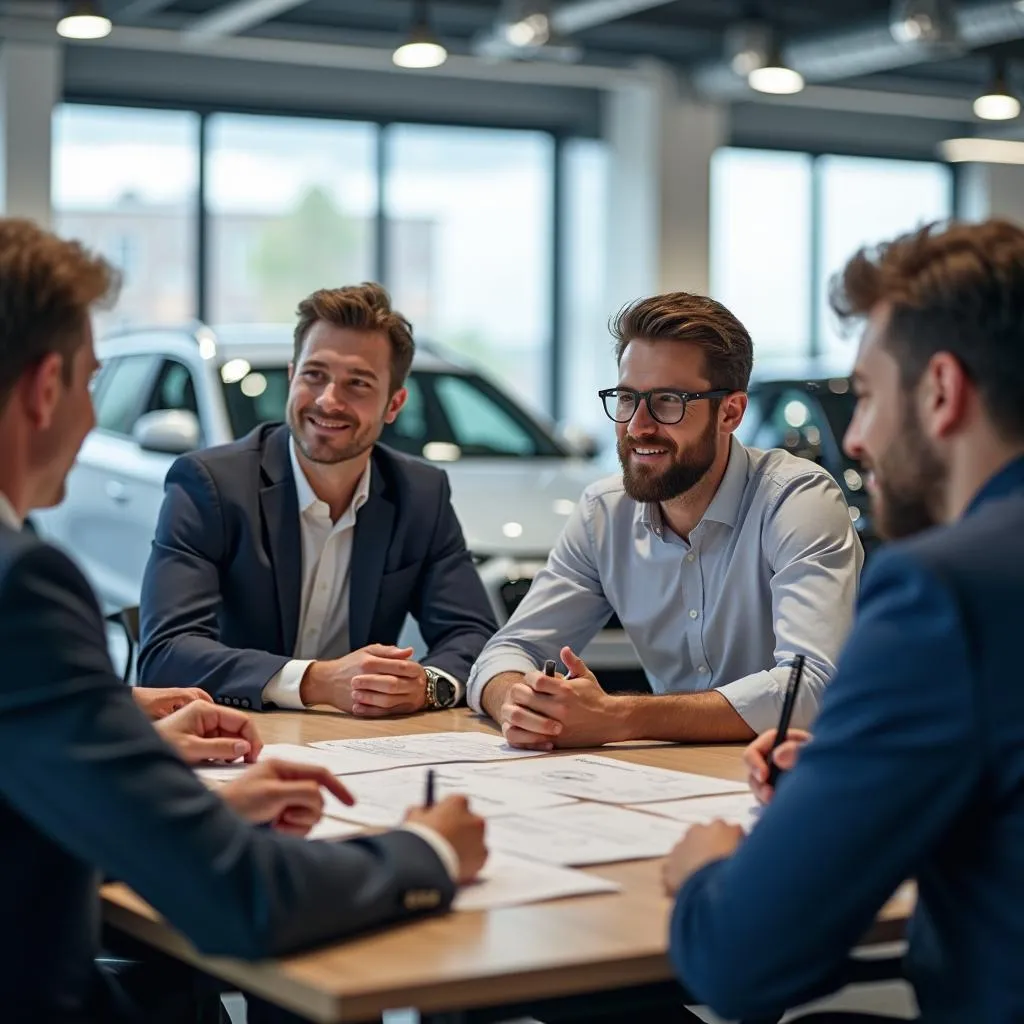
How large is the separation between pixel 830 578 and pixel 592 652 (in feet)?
8.42

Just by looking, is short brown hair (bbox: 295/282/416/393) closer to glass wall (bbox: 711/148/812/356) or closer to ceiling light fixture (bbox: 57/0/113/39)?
ceiling light fixture (bbox: 57/0/113/39)

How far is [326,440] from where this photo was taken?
3.73 m

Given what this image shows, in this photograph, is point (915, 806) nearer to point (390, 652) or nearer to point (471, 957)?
point (471, 957)

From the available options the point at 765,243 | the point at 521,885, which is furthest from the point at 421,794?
the point at 765,243

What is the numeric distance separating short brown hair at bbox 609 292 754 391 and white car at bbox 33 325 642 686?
7.72 ft

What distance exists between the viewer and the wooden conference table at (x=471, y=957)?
1568 mm

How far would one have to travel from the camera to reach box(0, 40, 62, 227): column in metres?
11.3

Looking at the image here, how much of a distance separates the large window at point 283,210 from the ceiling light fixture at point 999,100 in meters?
4.85

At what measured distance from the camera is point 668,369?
3.27m

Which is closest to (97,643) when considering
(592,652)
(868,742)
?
(868,742)

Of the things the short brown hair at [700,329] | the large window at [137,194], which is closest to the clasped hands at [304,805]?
the short brown hair at [700,329]

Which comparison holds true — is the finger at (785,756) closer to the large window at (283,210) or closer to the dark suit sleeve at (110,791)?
the dark suit sleeve at (110,791)

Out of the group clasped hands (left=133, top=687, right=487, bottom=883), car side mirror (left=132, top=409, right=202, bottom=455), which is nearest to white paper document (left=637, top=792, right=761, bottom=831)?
clasped hands (left=133, top=687, right=487, bottom=883)

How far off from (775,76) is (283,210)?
15.0ft
